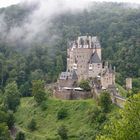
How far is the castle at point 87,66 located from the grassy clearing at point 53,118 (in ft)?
14.9

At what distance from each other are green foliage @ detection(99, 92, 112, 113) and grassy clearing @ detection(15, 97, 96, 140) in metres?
3.65

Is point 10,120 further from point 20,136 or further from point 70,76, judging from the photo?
point 70,76

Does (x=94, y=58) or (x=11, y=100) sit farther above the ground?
(x=94, y=58)

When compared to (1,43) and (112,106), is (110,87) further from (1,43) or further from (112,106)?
(1,43)

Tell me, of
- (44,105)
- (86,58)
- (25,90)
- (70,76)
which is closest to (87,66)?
(86,58)

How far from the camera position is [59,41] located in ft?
486

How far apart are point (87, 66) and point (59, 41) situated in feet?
205

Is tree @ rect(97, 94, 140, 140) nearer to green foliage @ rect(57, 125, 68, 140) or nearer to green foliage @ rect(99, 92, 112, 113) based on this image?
green foliage @ rect(57, 125, 68, 140)

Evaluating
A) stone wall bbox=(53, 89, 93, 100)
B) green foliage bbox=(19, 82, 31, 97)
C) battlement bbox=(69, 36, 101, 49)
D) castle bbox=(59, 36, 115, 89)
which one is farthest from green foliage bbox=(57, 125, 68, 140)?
Answer: green foliage bbox=(19, 82, 31, 97)

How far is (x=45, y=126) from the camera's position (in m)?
79.6

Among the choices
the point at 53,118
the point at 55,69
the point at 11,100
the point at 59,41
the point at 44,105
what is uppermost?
the point at 59,41

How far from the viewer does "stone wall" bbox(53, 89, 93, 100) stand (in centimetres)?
8175

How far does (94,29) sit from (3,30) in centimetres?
3119

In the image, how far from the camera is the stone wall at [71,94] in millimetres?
81750
